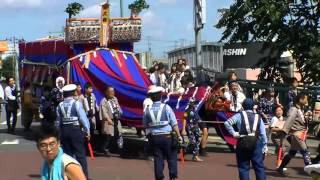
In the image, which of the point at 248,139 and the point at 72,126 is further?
the point at 72,126

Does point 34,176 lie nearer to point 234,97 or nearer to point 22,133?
point 234,97

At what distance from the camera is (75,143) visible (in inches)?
430

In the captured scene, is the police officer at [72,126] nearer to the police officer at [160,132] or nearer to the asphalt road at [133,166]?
the police officer at [160,132]

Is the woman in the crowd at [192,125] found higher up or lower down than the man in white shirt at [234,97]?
lower down

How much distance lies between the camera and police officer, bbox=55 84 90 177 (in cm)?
1091

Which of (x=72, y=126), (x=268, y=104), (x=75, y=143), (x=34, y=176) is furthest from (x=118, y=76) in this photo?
(x=75, y=143)

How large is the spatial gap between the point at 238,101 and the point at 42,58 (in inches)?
267

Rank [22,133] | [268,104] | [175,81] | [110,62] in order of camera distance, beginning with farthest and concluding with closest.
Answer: [22,133], [175,81], [110,62], [268,104]

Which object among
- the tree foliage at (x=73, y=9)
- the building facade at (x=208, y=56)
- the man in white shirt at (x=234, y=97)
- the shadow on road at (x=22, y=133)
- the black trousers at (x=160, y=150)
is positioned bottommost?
the shadow on road at (x=22, y=133)

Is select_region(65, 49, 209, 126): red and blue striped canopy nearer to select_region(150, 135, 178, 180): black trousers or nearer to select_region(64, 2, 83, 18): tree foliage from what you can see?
select_region(64, 2, 83, 18): tree foliage

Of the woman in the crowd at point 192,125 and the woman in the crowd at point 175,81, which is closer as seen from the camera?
the woman in the crowd at point 192,125

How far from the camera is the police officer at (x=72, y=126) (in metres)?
10.9

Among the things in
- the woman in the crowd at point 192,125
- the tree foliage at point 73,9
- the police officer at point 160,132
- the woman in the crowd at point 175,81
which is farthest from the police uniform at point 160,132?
the tree foliage at point 73,9

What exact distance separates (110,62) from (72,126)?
18.2 feet
